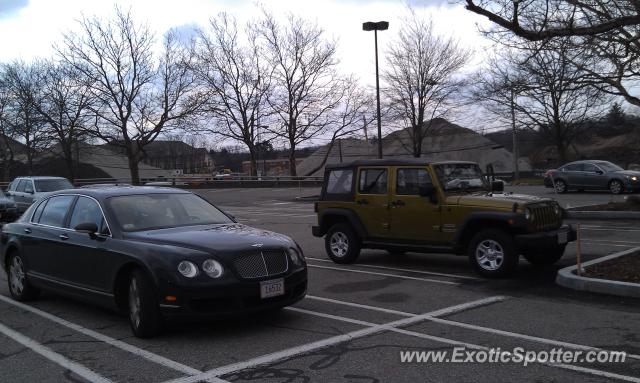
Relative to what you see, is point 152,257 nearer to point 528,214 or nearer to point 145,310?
point 145,310

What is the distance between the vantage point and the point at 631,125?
66438mm

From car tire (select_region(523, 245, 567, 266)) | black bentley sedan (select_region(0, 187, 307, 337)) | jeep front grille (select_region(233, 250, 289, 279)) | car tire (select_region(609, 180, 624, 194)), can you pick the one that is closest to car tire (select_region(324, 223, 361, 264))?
car tire (select_region(523, 245, 567, 266))

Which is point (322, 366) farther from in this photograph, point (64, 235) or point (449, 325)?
point (64, 235)

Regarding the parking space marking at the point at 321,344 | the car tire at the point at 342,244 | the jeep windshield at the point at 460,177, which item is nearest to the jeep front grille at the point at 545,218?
the jeep windshield at the point at 460,177

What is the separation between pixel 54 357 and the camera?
17.8 feet

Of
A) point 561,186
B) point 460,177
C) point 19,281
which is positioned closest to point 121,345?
point 19,281

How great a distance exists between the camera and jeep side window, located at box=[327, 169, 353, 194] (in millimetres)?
10698

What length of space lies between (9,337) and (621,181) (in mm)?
22692

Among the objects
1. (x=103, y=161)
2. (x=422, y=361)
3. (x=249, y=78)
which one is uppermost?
(x=249, y=78)

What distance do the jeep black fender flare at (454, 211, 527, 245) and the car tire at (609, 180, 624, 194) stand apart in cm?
1704

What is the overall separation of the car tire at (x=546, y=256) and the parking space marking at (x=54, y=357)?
6805 millimetres

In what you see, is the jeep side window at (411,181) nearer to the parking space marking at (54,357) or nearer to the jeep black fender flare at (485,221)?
the jeep black fender flare at (485,221)

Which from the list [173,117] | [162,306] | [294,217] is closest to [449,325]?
[162,306]

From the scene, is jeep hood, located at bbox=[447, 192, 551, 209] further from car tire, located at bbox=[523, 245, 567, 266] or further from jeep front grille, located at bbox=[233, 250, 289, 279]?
jeep front grille, located at bbox=[233, 250, 289, 279]
